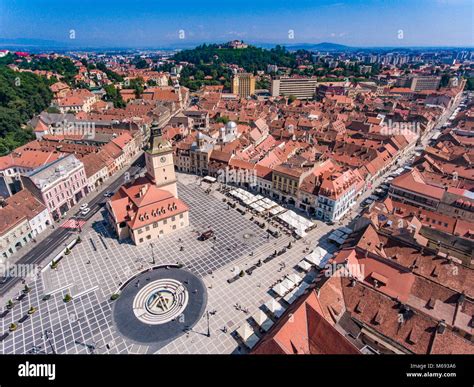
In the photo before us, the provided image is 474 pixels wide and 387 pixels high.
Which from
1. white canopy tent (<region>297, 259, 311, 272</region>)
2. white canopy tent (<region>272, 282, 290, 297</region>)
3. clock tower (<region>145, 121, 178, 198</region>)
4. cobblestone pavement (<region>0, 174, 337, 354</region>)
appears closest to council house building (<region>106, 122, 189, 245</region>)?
clock tower (<region>145, 121, 178, 198</region>)

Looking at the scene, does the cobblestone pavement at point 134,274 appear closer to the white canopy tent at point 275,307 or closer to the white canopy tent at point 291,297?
the white canopy tent at point 275,307

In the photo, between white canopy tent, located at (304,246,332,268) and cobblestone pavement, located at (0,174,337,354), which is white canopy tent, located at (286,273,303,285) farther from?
white canopy tent, located at (304,246,332,268)

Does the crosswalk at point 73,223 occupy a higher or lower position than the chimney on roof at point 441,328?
lower

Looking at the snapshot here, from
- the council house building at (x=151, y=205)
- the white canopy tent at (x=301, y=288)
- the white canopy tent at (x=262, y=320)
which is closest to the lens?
the white canopy tent at (x=262, y=320)

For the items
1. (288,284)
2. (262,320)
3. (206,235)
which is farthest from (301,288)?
(206,235)

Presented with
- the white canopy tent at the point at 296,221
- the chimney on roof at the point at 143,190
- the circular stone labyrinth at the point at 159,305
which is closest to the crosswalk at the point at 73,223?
the chimney on roof at the point at 143,190

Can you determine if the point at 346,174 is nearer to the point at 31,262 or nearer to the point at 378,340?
the point at 378,340
